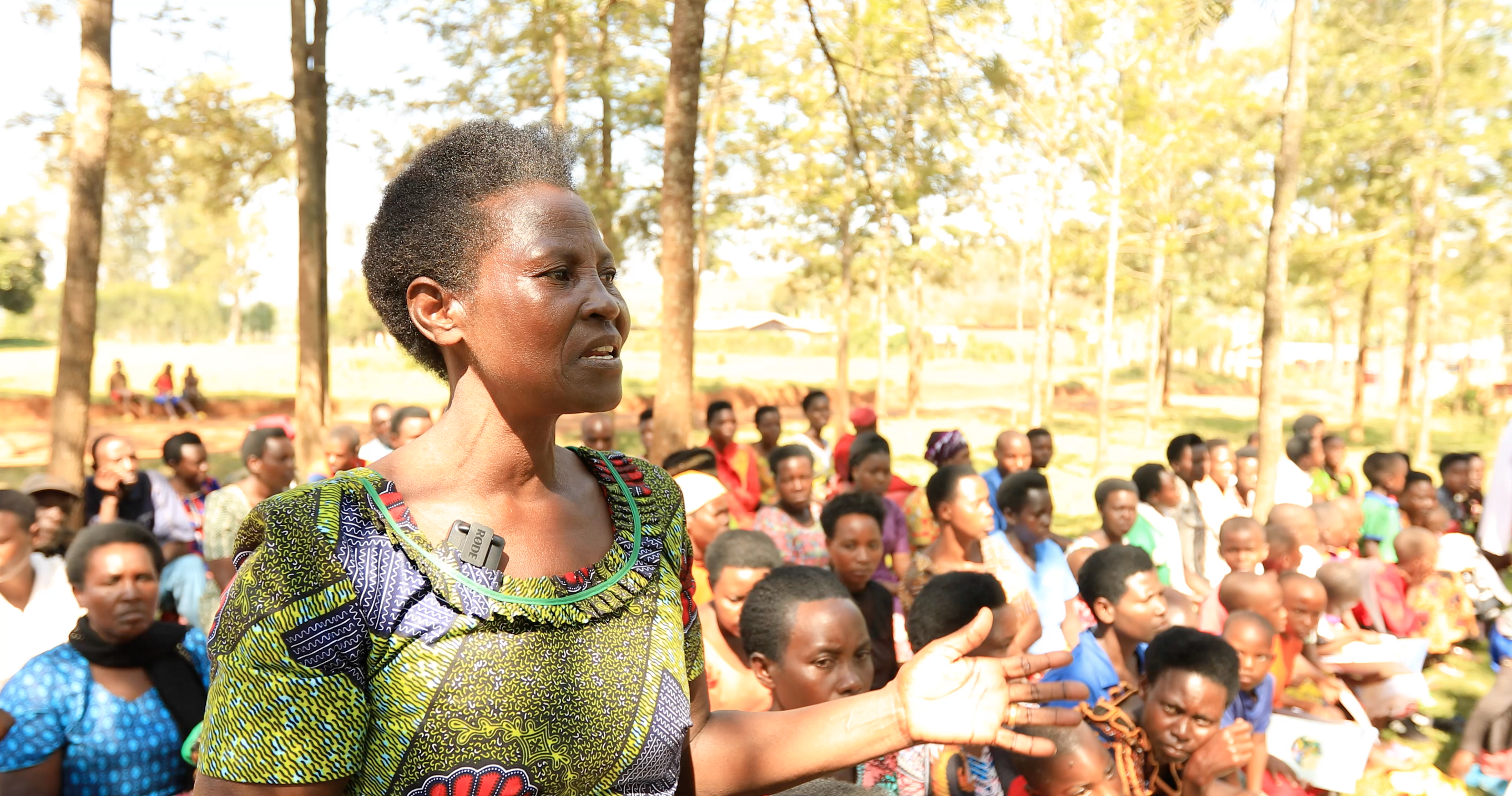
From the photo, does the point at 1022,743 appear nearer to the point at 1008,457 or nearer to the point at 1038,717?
Result: the point at 1038,717

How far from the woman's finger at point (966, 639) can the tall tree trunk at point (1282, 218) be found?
813cm

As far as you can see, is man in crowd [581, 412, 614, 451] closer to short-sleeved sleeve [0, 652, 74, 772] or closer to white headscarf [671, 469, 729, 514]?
white headscarf [671, 469, 729, 514]

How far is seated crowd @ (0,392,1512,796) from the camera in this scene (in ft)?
10.7

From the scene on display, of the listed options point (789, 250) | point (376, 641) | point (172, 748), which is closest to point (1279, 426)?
point (172, 748)

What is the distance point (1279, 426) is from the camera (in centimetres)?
874

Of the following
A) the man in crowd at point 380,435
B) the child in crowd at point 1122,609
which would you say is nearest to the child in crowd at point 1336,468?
the child in crowd at point 1122,609

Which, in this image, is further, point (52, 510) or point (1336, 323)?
point (1336, 323)

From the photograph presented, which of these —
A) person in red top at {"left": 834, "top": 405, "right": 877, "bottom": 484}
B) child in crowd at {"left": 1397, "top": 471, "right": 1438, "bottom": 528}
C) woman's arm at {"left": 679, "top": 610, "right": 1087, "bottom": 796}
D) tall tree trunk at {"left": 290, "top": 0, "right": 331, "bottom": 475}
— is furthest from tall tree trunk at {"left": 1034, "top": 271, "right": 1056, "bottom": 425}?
woman's arm at {"left": 679, "top": 610, "right": 1087, "bottom": 796}

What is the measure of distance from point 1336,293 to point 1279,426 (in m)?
23.0

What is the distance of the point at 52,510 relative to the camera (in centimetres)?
532

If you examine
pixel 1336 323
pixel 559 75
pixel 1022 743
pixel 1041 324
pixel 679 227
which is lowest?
pixel 1022 743

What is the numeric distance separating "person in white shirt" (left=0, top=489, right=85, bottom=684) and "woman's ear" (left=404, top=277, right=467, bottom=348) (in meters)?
3.28

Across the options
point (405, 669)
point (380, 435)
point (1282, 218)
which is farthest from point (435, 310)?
point (1282, 218)

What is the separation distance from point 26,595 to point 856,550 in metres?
3.33
